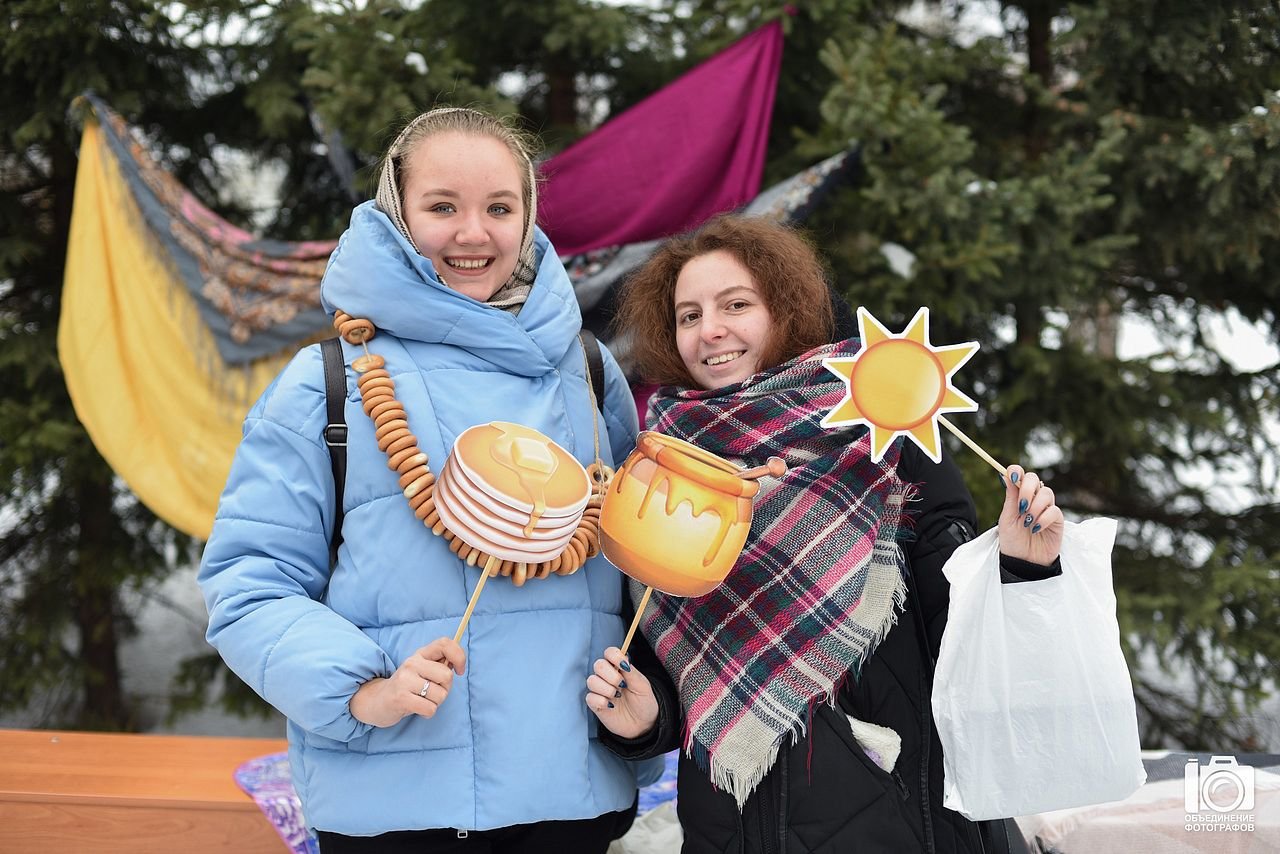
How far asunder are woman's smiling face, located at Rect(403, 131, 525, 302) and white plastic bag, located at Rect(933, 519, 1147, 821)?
0.88m

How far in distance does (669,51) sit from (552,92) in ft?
1.54

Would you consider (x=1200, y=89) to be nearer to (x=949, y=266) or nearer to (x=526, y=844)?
(x=949, y=266)

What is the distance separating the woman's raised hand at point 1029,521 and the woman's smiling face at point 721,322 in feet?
1.53

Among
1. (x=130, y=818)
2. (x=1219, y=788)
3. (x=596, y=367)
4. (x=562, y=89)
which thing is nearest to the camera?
(x=596, y=367)

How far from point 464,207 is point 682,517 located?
24.4 inches

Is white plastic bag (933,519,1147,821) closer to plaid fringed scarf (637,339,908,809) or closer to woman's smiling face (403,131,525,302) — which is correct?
plaid fringed scarf (637,339,908,809)

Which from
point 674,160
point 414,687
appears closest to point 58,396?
point 674,160

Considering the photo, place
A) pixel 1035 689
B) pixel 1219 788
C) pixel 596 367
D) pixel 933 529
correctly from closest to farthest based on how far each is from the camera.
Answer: pixel 1035 689 → pixel 933 529 → pixel 596 367 → pixel 1219 788

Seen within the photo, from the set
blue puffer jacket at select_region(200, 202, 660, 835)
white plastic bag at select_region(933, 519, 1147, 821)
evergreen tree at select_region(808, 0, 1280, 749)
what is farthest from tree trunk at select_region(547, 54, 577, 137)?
white plastic bag at select_region(933, 519, 1147, 821)

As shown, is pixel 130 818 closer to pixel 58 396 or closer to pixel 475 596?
pixel 475 596

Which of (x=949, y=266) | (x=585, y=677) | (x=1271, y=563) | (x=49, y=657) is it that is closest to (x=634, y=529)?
(x=585, y=677)

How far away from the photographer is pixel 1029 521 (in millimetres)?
1547

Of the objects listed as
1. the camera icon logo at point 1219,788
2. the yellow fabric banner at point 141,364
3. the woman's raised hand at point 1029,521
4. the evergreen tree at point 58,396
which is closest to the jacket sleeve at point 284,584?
the woman's raised hand at point 1029,521

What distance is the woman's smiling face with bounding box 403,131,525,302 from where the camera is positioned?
164 cm
